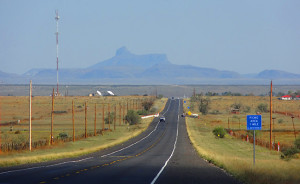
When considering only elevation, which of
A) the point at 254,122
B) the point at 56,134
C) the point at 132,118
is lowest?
the point at 56,134

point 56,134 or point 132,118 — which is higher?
point 132,118

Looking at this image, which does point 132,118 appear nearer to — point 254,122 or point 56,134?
point 56,134

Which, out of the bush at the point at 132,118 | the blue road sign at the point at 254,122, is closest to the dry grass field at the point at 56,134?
the bush at the point at 132,118

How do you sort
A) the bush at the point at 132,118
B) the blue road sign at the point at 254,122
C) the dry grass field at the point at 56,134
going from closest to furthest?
the blue road sign at the point at 254,122, the dry grass field at the point at 56,134, the bush at the point at 132,118

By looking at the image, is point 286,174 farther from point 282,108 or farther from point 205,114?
point 282,108

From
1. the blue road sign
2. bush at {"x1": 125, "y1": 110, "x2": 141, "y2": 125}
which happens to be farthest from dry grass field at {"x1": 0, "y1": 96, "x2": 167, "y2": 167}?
the blue road sign

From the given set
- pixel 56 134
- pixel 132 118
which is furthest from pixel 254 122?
pixel 132 118

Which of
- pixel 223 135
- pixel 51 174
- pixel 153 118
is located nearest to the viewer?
pixel 51 174

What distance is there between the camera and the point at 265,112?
145 meters

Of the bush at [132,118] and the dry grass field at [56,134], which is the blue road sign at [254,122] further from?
the bush at [132,118]

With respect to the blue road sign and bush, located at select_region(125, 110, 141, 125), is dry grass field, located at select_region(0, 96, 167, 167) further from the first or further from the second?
the blue road sign

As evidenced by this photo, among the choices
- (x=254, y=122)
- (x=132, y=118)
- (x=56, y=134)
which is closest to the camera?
(x=254, y=122)

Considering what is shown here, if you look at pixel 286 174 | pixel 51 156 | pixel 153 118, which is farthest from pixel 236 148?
pixel 153 118

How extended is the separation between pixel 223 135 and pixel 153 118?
49696mm
